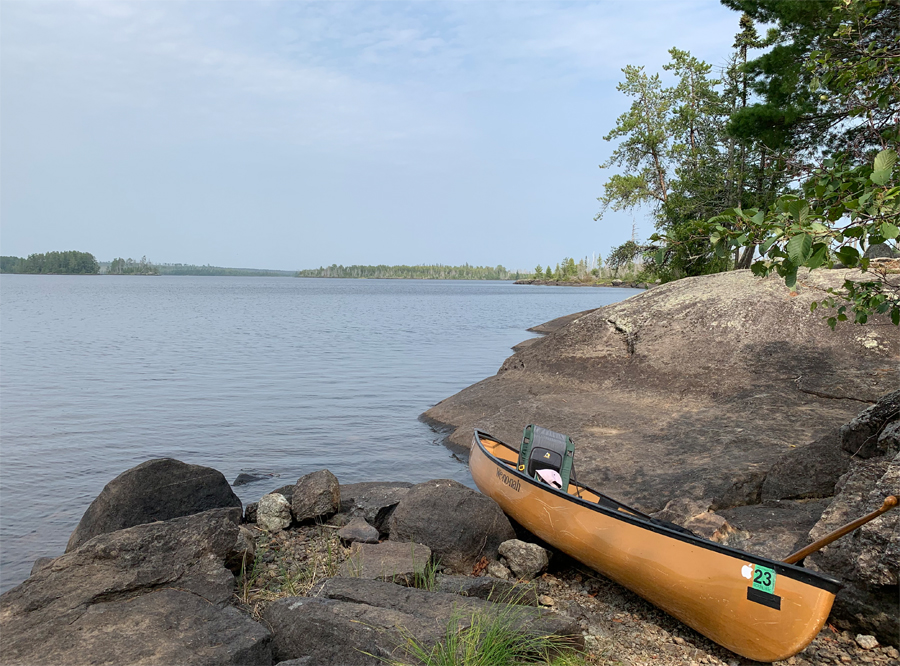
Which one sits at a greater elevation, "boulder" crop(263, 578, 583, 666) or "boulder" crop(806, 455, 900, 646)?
"boulder" crop(806, 455, 900, 646)

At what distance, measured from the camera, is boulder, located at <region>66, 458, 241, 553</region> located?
7223 mm

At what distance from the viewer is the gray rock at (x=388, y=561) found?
618 cm

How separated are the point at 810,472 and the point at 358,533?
5.19 metres

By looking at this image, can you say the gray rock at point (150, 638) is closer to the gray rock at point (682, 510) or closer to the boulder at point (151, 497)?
the boulder at point (151, 497)

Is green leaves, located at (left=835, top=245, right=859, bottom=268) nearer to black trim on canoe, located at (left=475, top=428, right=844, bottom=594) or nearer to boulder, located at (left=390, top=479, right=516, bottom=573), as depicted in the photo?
black trim on canoe, located at (left=475, top=428, right=844, bottom=594)

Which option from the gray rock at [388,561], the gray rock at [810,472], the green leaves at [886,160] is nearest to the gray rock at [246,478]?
the gray rock at [388,561]

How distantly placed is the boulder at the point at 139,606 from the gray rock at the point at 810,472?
18.6 feet

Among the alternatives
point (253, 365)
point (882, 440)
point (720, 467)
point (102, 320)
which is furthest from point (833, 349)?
point (102, 320)

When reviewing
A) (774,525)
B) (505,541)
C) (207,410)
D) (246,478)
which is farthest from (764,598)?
(207,410)

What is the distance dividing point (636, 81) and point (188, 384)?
101ft

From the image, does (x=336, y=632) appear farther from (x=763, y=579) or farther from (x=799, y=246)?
(x=799, y=246)

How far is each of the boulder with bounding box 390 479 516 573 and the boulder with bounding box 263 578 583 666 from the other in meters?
1.66

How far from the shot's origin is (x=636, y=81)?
37469mm

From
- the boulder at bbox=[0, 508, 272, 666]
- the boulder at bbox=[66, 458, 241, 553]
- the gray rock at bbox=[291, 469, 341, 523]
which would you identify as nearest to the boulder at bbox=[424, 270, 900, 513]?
the gray rock at bbox=[291, 469, 341, 523]
